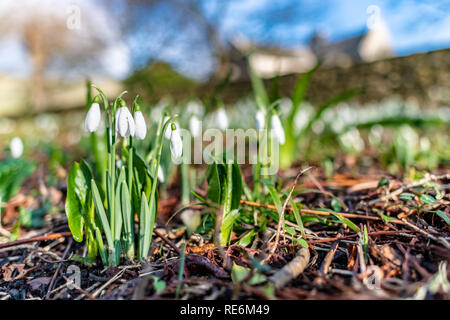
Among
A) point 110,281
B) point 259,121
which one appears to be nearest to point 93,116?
point 110,281

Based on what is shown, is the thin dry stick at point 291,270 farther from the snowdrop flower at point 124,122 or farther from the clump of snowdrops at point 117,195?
the snowdrop flower at point 124,122

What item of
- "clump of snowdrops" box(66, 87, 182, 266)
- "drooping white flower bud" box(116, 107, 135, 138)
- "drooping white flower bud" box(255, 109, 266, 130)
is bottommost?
"clump of snowdrops" box(66, 87, 182, 266)

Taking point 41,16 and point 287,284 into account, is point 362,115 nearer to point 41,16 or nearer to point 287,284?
point 287,284

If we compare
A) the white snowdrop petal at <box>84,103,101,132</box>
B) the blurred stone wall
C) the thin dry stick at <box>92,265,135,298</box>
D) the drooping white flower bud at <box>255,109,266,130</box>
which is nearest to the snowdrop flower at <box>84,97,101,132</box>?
the white snowdrop petal at <box>84,103,101,132</box>

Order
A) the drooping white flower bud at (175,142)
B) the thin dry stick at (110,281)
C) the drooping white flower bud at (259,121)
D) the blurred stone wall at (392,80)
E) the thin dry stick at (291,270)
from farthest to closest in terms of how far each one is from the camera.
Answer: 1. the blurred stone wall at (392,80)
2. the drooping white flower bud at (259,121)
3. the drooping white flower bud at (175,142)
4. the thin dry stick at (110,281)
5. the thin dry stick at (291,270)

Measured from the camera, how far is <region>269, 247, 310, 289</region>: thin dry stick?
924mm

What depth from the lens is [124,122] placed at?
108cm

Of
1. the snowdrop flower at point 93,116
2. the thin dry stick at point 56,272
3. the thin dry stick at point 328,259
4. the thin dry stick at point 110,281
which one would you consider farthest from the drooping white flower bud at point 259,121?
the thin dry stick at point 56,272

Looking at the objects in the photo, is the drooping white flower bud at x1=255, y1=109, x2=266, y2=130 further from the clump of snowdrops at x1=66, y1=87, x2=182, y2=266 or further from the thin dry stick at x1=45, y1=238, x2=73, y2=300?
the thin dry stick at x1=45, y1=238, x2=73, y2=300

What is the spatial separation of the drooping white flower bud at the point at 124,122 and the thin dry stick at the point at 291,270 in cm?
70

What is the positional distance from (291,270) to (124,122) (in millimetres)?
767

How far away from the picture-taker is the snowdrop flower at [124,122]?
1.08m
